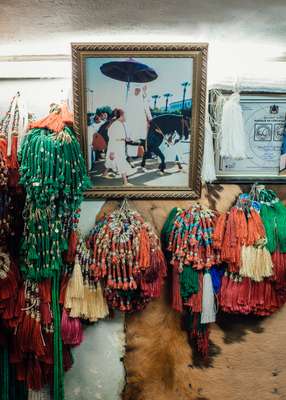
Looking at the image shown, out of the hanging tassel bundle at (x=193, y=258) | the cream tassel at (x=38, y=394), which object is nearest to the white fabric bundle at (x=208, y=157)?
the hanging tassel bundle at (x=193, y=258)

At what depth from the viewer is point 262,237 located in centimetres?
204

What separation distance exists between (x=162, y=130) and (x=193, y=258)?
2.02ft

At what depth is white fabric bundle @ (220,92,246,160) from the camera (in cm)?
206

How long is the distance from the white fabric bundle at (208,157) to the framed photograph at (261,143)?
0.15ft

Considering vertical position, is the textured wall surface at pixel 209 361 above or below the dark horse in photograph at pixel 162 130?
below

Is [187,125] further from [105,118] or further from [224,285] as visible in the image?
[224,285]

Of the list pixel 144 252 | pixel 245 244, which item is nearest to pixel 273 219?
pixel 245 244

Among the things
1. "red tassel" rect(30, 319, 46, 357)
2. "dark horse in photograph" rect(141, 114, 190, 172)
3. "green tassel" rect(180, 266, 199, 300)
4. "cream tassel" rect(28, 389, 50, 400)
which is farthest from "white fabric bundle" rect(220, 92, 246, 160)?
"cream tassel" rect(28, 389, 50, 400)

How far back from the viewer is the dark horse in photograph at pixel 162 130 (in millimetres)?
2078

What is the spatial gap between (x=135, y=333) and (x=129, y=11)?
1538 millimetres

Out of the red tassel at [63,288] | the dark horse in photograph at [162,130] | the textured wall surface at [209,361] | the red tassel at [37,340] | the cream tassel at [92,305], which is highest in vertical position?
the dark horse in photograph at [162,130]

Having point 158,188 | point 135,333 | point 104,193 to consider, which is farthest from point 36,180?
point 135,333

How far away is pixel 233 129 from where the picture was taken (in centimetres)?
207

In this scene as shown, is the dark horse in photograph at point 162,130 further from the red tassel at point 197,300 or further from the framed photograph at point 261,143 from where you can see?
the red tassel at point 197,300
